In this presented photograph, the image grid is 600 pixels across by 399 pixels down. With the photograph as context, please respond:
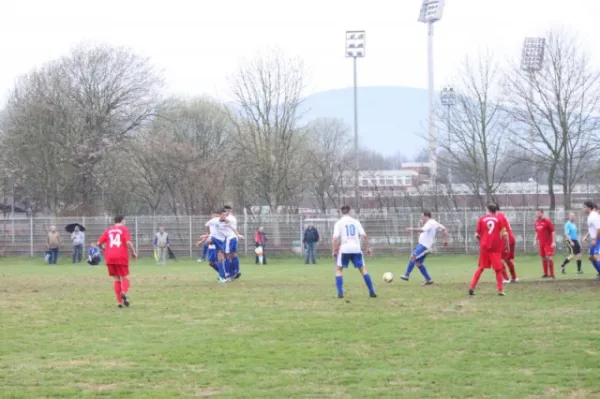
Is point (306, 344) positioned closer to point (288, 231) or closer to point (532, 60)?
point (288, 231)

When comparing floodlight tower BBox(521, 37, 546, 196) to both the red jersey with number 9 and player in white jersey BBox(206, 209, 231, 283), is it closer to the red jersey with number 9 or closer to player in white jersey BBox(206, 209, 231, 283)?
player in white jersey BBox(206, 209, 231, 283)

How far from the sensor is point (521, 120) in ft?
152

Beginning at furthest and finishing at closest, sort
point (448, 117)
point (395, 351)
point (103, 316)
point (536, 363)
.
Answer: point (448, 117)
point (103, 316)
point (395, 351)
point (536, 363)

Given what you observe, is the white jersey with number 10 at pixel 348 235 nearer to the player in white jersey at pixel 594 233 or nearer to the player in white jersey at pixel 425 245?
the player in white jersey at pixel 425 245

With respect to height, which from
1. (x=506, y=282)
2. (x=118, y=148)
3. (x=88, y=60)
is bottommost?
(x=506, y=282)

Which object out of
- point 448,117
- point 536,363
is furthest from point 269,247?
point 536,363

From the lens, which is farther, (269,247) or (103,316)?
(269,247)

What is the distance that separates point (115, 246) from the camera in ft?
55.9

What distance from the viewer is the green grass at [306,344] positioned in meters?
9.05

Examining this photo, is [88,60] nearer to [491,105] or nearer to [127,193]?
[127,193]

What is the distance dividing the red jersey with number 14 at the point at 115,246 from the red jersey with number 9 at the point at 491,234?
6.98 m

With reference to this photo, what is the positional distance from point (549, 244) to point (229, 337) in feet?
43.9

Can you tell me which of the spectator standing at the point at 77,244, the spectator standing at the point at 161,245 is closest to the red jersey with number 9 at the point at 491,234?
the spectator standing at the point at 161,245

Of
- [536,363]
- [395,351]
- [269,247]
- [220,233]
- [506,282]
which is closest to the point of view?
[536,363]
